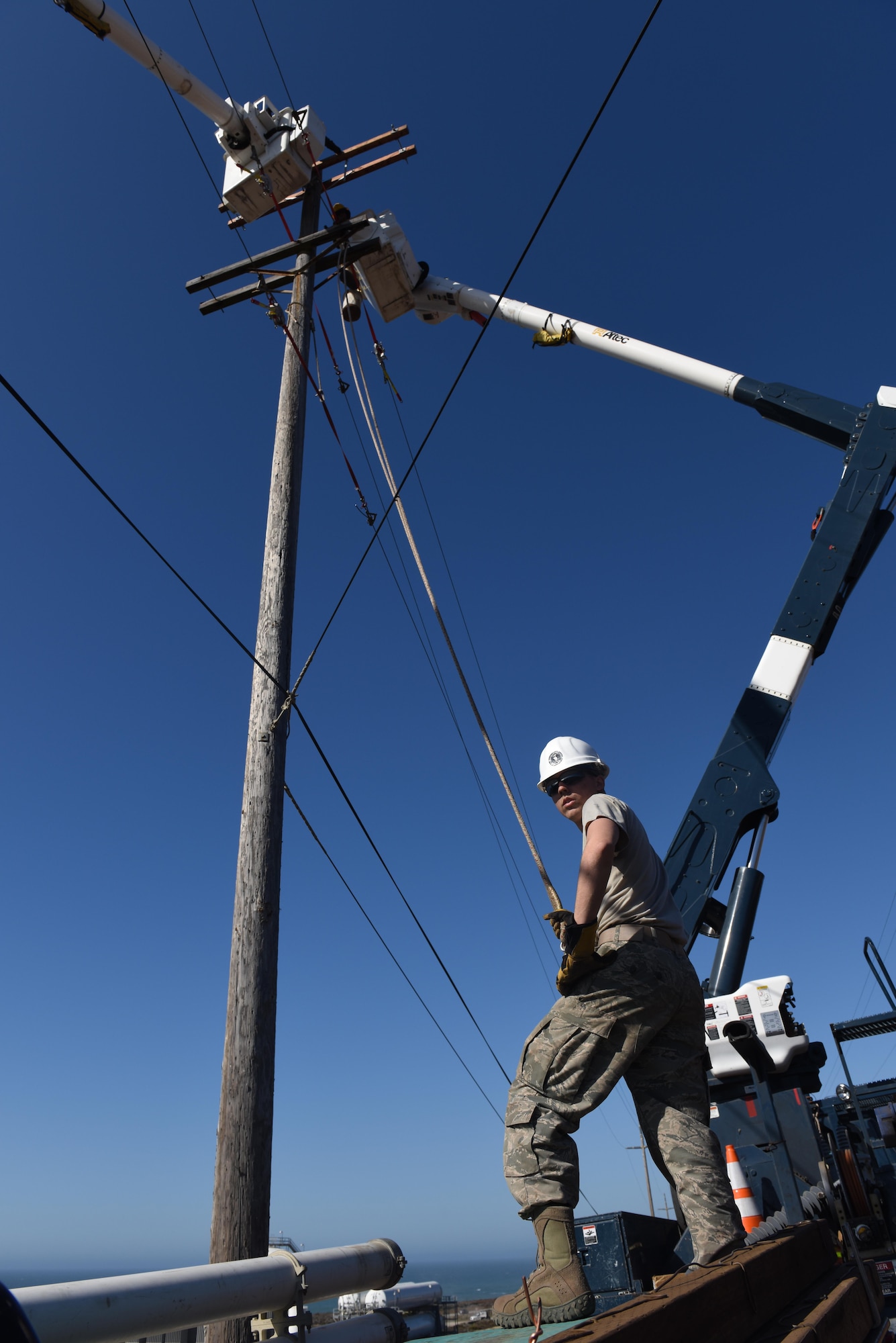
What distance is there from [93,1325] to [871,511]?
861 cm

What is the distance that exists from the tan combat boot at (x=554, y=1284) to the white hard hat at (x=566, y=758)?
5.06 feet

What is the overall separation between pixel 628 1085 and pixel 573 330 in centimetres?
888

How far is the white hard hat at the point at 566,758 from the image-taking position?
3.49 metres

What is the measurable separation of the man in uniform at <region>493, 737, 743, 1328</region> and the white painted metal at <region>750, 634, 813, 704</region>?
5.19 metres

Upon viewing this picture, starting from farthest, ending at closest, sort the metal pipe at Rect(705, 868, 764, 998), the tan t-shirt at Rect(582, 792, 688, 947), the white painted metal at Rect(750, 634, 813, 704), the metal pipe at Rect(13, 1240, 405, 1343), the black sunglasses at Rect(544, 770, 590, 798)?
the white painted metal at Rect(750, 634, 813, 704) < the metal pipe at Rect(705, 868, 764, 998) < the black sunglasses at Rect(544, 770, 590, 798) < the tan t-shirt at Rect(582, 792, 688, 947) < the metal pipe at Rect(13, 1240, 405, 1343)

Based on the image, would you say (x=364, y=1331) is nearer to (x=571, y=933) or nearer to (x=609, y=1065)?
(x=609, y=1065)

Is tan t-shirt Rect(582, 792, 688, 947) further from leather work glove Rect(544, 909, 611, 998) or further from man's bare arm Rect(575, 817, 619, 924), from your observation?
leather work glove Rect(544, 909, 611, 998)

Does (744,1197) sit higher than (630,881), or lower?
lower

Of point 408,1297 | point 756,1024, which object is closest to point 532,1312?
point 408,1297

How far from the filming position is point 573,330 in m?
9.93

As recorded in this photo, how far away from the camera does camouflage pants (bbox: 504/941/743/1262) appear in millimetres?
2742

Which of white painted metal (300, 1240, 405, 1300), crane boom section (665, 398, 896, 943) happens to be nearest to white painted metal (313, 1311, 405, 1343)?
white painted metal (300, 1240, 405, 1300)

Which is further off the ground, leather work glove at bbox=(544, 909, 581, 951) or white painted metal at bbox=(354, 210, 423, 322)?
white painted metal at bbox=(354, 210, 423, 322)

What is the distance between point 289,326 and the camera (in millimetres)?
6531
